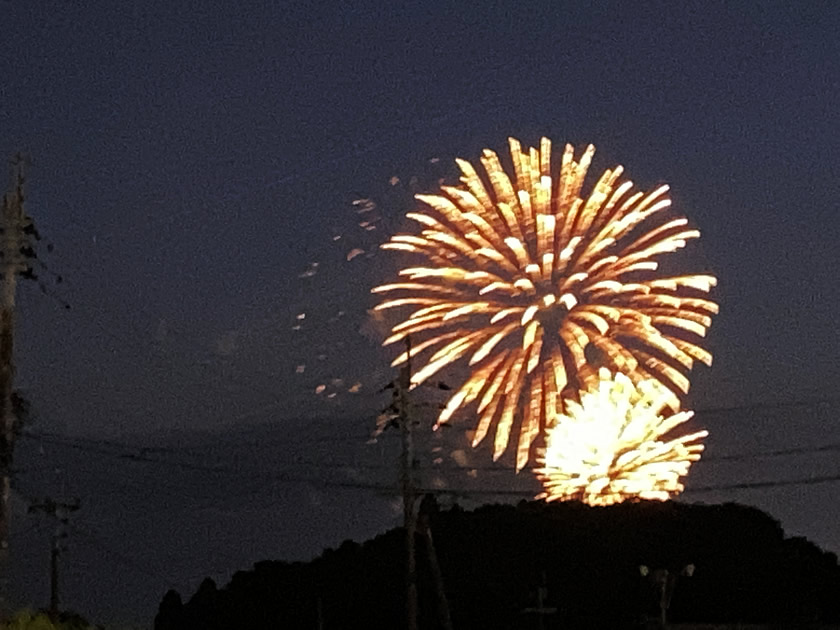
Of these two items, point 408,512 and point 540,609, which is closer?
point 408,512

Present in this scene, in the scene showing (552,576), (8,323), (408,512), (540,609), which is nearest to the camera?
(8,323)

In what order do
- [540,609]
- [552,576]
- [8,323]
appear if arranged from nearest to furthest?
[8,323] → [540,609] → [552,576]

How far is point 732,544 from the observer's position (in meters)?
76.6

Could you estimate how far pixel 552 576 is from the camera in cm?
7331

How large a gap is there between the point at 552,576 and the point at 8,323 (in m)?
46.5

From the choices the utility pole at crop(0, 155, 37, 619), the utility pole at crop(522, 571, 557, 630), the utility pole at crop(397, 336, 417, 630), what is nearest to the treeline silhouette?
the utility pole at crop(522, 571, 557, 630)

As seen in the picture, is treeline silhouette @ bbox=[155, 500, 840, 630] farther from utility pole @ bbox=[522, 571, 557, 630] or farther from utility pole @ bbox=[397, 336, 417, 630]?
utility pole @ bbox=[397, 336, 417, 630]

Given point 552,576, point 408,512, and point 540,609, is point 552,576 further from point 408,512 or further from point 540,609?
point 408,512

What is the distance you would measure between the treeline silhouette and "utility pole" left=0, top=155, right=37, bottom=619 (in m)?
35.4

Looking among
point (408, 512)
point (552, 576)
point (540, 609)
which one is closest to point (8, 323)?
point (408, 512)

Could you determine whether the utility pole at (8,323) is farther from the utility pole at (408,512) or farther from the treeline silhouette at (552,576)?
the treeline silhouette at (552,576)

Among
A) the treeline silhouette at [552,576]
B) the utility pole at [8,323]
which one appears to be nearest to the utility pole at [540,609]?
the treeline silhouette at [552,576]

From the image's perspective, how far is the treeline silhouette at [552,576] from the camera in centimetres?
6844

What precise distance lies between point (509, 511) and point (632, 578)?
1101cm
